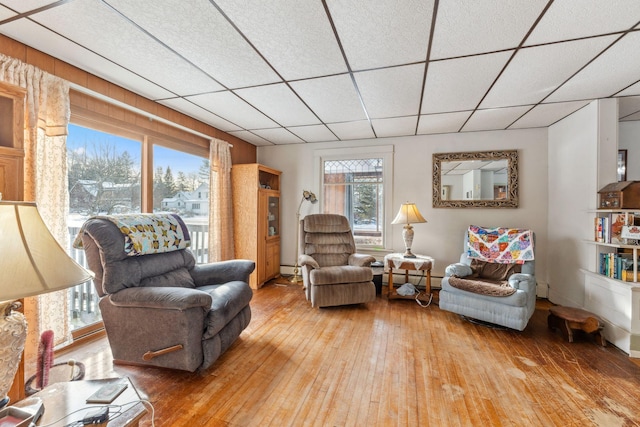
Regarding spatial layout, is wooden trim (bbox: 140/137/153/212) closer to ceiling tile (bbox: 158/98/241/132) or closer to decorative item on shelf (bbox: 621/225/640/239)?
ceiling tile (bbox: 158/98/241/132)

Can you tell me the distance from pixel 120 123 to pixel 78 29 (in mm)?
993

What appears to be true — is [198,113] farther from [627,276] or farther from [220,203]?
[627,276]

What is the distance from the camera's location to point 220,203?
3770 millimetres

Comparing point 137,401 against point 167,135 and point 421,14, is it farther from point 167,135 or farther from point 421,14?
point 167,135

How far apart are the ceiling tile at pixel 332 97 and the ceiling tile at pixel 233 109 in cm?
69

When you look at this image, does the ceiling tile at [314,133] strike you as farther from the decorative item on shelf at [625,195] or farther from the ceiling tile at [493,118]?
the decorative item on shelf at [625,195]

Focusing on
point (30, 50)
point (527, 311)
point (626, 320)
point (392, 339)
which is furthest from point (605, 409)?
point (30, 50)

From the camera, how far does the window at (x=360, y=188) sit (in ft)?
13.8

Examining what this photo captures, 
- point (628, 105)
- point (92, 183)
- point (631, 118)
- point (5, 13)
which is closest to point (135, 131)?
point (92, 183)

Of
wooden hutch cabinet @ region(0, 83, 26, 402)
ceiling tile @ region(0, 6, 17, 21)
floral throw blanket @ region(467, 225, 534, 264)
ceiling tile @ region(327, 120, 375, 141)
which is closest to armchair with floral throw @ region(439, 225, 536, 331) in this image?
floral throw blanket @ region(467, 225, 534, 264)

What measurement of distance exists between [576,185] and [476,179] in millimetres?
1061

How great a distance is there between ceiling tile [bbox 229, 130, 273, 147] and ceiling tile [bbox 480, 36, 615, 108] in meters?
3.06

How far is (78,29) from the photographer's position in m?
1.70

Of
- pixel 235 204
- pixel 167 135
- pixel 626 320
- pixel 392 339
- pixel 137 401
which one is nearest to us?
pixel 137 401
